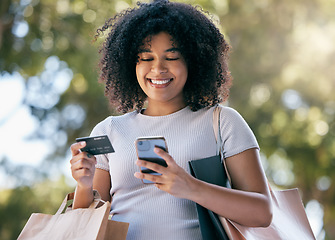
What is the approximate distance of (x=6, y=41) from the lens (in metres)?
7.38

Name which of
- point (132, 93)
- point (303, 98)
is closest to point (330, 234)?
point (303, 98)

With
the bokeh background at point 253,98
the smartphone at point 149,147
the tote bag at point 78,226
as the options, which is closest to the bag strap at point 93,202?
the tote bag at point 78,226

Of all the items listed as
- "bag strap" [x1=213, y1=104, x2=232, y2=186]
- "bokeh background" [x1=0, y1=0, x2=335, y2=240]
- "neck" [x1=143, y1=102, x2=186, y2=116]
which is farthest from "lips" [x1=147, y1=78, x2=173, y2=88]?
"bokeh background" [x1=0, y1=0, x2=335, y2=240]

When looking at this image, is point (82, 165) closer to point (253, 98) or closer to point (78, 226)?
point (78, 226)

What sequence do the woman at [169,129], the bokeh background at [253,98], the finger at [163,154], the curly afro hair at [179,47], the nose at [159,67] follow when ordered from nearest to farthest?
the finger at [163,154]
the woman at [169,129]
the nose at [159,67]
the curly afro hair at [179,47]
the bokeh background at [253,98]

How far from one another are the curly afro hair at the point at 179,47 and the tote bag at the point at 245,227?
0.29 m

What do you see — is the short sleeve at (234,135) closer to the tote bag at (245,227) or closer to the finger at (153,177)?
the tote bag at (245,227)

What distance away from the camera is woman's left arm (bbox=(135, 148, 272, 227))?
180cm

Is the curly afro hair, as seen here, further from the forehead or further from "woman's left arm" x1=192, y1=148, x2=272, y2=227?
"woman's left arm" x1=192, y1=148, x2=272, y2=227

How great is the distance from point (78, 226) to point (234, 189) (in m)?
0.63

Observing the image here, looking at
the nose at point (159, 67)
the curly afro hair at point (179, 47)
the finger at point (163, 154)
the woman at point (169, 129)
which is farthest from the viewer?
the curly afro hair at point (179, 47)

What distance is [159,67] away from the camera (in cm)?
220

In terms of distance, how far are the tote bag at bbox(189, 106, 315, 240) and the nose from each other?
0.95 feet

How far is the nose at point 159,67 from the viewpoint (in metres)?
2.20
